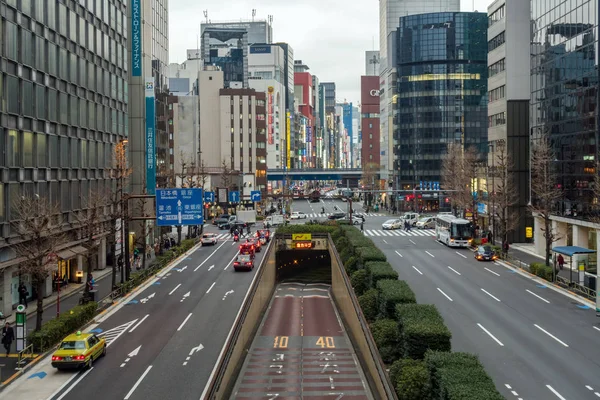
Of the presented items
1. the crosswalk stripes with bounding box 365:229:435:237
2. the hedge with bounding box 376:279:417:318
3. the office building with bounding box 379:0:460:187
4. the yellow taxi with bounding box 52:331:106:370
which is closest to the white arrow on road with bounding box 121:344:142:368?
the yellow taxi with bounding box 52:331:106:370

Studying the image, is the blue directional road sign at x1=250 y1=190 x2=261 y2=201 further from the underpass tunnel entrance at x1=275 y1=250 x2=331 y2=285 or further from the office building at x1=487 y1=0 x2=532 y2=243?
the office building at x1=487 y1=0 x2=532 y2=243

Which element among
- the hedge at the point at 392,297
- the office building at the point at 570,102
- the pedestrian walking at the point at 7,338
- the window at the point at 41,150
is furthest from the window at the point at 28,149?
the office building at the point at 570,102

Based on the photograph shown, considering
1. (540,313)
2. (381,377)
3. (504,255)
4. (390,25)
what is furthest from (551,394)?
(390,25)

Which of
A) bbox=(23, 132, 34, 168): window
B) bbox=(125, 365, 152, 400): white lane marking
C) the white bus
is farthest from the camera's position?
the white bus

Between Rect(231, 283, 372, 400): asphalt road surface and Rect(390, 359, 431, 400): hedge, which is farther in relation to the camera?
Rect(231, 283, 372, 400): asphalt road surface

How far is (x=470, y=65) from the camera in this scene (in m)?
148

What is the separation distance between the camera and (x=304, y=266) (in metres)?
82.6

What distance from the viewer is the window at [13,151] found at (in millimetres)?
39812

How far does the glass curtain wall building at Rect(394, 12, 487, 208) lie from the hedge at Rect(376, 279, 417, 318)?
393 ft

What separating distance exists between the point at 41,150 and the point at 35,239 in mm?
10670

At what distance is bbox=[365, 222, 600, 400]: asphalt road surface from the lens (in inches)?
1049

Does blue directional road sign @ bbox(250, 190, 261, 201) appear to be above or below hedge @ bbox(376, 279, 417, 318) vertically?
above

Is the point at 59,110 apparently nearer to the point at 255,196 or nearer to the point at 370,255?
the point at 370,255

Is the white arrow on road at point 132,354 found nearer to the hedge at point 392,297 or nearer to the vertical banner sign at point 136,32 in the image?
the hedge at point 392,297
